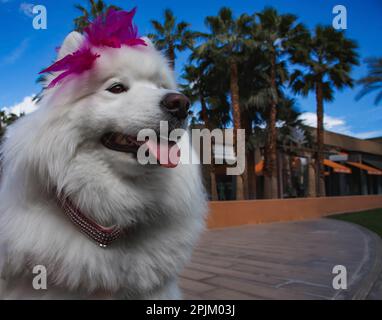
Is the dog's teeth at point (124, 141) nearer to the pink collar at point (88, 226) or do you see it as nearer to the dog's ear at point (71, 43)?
the pink collar at point (88, 226)

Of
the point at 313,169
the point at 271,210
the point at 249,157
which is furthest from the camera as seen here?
the point at 313,169

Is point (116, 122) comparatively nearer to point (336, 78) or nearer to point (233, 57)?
point (233, 57)

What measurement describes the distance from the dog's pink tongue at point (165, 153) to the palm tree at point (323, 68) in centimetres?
1577

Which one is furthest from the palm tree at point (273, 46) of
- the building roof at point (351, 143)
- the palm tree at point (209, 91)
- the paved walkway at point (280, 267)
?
the building roof at point (351, 143)

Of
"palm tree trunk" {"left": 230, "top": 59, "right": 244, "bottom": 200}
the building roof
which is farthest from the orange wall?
the building roof

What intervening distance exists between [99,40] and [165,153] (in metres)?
0.67

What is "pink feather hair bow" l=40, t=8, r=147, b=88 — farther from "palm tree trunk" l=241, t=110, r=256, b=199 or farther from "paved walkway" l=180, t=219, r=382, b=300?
"palm tree trunk" l=241, t=110, r=256, b=199

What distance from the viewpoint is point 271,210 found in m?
11.8

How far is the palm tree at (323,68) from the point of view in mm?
16453

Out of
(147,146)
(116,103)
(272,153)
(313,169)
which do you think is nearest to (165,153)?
(147,146)

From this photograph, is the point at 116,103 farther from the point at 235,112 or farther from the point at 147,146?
the point at 235,112

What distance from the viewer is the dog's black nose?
1.55 m

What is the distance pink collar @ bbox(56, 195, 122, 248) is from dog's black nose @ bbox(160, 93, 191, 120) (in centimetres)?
61

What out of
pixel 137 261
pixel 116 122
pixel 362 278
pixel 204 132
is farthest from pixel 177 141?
pixel 362 278
